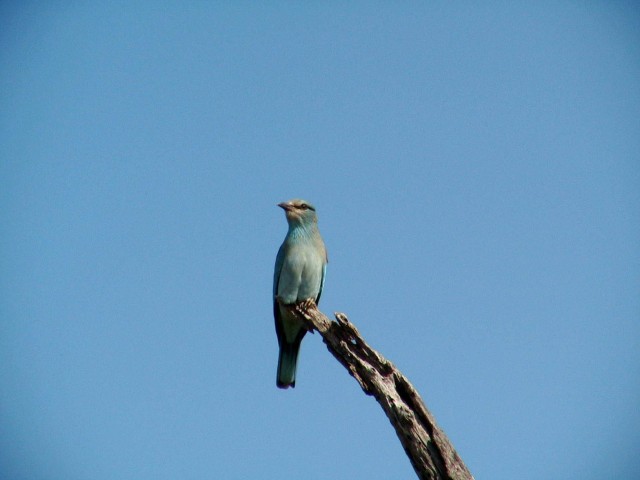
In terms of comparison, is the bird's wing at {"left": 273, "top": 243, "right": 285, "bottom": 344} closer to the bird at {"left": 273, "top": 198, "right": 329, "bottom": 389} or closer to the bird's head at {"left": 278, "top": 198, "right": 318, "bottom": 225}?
the bird at {"left": 273, "top": 198, "right": 329, "bottom": 389}

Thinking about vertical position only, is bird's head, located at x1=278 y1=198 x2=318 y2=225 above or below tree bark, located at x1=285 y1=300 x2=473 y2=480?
above

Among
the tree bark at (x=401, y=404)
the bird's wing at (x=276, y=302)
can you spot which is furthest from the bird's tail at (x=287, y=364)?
the tree bark at (x=401, y=404)

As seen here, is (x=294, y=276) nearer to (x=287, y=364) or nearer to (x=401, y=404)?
(x=287, y=364)

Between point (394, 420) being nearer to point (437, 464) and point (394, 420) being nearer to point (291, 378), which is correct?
point (437, 464)

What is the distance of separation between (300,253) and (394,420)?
3.68m

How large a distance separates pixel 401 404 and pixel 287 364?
3580mm

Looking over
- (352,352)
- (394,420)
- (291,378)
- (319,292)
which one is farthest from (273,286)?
(394,420)

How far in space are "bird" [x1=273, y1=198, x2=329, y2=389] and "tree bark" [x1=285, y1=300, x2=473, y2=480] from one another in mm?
2246

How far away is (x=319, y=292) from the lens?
9.90 metres

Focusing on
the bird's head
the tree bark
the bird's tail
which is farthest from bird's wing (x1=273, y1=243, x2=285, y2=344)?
the tree bark

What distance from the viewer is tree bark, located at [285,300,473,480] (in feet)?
19.7

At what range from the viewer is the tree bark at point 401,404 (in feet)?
19.7

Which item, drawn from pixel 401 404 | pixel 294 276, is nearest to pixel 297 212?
pixel 294 276

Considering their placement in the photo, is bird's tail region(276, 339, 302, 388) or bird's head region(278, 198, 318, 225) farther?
bird's head region(278, 198, 318, 225)
